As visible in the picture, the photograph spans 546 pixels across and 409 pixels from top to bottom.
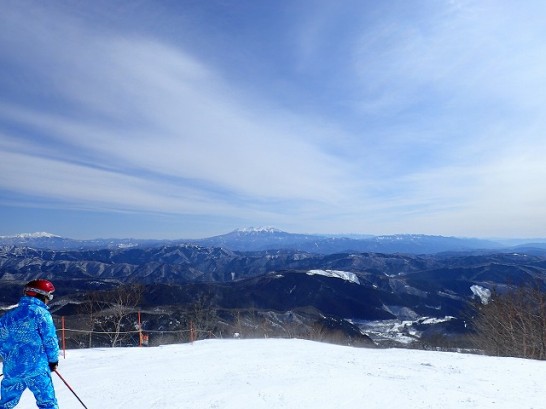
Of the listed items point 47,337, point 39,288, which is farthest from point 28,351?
point 39,288

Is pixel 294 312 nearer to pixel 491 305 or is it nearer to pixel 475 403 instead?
pixel 491 305

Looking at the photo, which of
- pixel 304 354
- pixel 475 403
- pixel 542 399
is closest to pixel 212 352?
pixel 304 354

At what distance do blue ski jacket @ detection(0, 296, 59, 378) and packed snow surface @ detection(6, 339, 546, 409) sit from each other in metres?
3.15

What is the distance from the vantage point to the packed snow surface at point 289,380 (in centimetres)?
874

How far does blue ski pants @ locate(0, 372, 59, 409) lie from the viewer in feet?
19.0

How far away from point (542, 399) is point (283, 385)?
658 cm

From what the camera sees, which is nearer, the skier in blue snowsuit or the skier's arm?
the skier in blue snowsuit

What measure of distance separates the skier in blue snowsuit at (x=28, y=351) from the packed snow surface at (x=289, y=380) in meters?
2.90

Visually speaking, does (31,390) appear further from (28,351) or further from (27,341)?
(27,341)

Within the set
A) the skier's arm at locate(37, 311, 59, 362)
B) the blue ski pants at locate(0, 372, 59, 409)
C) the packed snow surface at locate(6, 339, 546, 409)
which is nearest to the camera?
the blue ski pants at locate(0, 372, 59, 409)

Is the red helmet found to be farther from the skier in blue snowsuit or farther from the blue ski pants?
the blue ski pants

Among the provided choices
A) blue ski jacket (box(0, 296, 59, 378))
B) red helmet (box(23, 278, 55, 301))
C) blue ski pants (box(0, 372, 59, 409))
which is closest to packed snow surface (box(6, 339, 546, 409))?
blue ski pants (box(0, 372, 59, 409))

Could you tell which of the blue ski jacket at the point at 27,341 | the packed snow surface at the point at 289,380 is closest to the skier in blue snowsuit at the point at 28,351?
the blue ski jacket at the point at 27,341

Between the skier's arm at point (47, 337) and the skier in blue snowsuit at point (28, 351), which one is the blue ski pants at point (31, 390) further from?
the skier's arm at point (47, 337)
